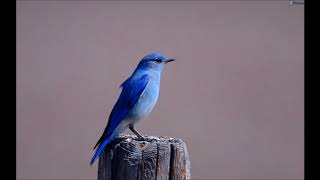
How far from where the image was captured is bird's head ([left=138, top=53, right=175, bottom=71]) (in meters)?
5.06

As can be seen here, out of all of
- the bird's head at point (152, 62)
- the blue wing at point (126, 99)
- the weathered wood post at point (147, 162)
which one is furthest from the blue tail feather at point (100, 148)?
the bird's head at point (152, 62)

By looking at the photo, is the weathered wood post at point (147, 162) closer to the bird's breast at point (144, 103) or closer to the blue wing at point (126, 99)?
the blue wing at point (126, 99)

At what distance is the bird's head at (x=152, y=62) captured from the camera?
199 inches

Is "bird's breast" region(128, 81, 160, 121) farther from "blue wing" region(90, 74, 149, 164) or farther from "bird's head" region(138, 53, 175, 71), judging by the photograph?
"bird's head" region(138, 53, 175, 71)

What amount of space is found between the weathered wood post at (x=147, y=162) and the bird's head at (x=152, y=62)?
4.74 ft

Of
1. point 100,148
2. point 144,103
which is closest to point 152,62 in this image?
point 144,103

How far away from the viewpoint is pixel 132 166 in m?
3.56

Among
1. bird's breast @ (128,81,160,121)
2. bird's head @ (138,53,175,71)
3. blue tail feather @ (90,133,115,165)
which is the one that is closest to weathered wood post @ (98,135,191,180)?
blue tail feather @ (90,133,115,165)

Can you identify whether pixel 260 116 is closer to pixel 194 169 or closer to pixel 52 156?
pixel 194 169

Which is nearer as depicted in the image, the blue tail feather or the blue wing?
the blue tail feather

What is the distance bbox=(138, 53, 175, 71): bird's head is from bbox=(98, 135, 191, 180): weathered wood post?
145cm

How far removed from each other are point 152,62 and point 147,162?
163 centimetres
